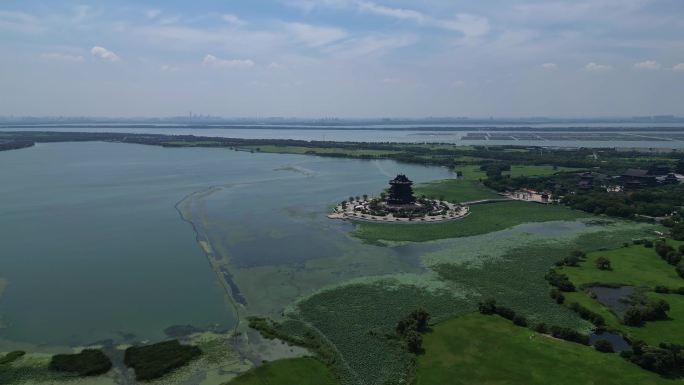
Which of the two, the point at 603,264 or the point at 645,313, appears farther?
the point at 603,264

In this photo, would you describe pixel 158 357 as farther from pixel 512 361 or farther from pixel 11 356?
pixel 512 361

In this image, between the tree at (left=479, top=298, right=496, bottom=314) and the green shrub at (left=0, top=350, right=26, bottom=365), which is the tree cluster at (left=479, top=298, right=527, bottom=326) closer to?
the tree at (left=479, top=298, right=496, bottom=314)

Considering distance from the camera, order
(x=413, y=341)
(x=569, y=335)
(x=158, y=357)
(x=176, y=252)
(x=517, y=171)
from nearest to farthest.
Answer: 1. (x=158, y=357)
2. (x=413, y=341)
3. (x=569, y=335)
4. (x=176, y=252)
5. (x=517, y=171)

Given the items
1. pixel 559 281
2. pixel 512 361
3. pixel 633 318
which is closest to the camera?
pixel 512 361

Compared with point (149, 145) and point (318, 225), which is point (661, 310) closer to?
point (318, 225)

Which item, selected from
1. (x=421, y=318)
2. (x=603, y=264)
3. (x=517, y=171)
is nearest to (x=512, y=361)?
(x=421, y=318)
